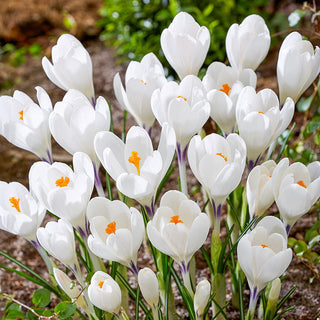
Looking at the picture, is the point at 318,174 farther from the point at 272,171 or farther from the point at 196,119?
the point at 196,119

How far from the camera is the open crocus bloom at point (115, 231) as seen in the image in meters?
0.77

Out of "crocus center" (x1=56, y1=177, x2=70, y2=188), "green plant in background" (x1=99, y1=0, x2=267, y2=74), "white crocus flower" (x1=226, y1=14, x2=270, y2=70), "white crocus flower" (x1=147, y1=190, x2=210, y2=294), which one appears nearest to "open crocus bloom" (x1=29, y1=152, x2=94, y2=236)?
"crocus center" (x1=56, y1=177, x2=70, y2=188)

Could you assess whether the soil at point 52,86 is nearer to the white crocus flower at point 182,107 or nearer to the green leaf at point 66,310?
the green leaf at point 66,310

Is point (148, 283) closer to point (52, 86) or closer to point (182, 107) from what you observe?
point (182, 107)

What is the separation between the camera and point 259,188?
0.86 metres

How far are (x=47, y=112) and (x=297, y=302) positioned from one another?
27.3 inches

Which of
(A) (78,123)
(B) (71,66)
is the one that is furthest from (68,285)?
(B) (71,66)

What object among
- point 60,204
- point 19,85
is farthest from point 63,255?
point 19,85

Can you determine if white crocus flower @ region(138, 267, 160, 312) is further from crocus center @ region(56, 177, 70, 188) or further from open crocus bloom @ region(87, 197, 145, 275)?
crocus center @ region(56, 177, 70, 188)

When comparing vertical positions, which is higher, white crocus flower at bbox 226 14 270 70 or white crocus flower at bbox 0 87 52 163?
white crocus flower at bbox 226 14 270 70

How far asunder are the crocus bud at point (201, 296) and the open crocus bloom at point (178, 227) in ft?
0.15

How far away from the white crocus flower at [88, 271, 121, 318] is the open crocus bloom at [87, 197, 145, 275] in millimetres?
33

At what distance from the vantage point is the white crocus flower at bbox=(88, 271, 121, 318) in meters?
0.78

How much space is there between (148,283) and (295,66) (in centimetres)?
45
